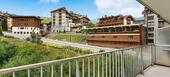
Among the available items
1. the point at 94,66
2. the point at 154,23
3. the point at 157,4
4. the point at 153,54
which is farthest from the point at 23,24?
the point at 94,66

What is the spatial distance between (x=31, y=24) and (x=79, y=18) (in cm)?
1663

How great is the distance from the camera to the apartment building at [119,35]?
95.5ft

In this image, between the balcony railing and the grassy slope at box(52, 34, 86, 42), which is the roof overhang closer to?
the balcony railing

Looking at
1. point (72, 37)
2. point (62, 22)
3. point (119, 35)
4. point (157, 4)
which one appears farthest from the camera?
point (62, 22)

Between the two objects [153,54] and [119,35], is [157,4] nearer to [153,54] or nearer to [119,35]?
[153,54]

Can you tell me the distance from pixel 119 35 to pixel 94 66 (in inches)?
1160

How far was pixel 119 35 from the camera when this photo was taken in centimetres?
3192

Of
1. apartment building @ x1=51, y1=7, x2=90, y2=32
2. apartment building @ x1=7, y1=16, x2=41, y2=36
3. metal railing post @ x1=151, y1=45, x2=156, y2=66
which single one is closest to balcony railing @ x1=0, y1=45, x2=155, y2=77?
metal railing post @ x1=151, y1=45, x2=156, y2=66

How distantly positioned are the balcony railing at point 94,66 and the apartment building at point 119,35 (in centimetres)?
2365

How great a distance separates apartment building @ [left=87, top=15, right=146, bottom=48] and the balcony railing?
23.6m

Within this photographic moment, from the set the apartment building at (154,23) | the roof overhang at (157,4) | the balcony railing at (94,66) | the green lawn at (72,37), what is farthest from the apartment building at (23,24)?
the roof overhang at (157,4)

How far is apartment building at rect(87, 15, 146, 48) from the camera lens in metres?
29.1

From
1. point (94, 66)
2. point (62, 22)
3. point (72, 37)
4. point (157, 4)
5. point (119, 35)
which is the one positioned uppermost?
point (62, 22)

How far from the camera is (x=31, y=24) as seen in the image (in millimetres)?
58125
